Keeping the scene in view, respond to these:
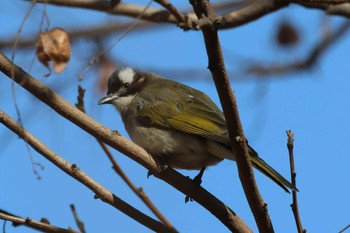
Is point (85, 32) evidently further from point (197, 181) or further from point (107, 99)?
point (197, 181)

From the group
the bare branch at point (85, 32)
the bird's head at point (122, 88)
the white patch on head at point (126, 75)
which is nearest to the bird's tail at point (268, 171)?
the bird's head at point (122, 88)

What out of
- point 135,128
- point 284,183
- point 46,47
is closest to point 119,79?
point 135,128

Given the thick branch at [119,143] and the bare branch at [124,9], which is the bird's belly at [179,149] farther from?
the bare branch at [124,9]

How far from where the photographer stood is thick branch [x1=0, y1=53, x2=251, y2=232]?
3510 millimetres

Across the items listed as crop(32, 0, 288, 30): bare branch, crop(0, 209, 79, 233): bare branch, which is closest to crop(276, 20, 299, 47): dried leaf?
crop(32, 0, 288, 30): bare branch

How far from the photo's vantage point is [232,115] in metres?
3.43

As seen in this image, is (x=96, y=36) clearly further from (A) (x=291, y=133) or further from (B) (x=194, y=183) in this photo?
(A) (x=291, y=133)

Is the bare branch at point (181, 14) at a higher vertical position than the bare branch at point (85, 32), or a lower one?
lower

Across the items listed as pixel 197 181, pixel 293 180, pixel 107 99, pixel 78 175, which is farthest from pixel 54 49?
pixel 293 180

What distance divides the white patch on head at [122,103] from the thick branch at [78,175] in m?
1.99

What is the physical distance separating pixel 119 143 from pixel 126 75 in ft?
7.39

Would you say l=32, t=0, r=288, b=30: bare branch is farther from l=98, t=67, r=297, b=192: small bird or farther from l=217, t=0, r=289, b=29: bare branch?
l=98, t=67, r=297, b=192: small bird

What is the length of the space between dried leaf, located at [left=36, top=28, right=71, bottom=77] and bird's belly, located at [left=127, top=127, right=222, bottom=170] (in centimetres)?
96

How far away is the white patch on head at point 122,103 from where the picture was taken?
5.63 m
